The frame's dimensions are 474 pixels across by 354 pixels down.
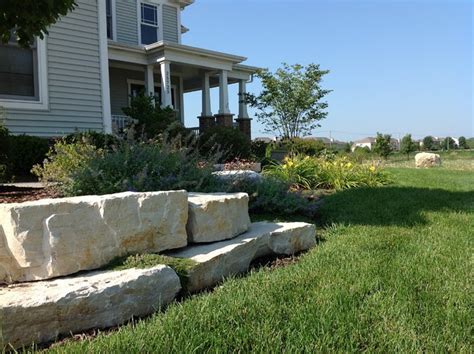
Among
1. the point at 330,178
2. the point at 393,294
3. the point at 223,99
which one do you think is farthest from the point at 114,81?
the point at 393,294

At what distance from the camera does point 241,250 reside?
3.22 m

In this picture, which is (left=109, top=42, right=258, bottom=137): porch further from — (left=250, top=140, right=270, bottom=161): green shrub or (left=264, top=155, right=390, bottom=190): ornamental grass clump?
(left=264, top=155, right=390, bottom=190): ornamental grass clump

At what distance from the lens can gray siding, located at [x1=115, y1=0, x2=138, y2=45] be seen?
48.3 ft

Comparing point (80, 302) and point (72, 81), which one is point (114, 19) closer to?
point (72, 81)

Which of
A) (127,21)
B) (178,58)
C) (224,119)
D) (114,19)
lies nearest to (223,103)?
(224,119)

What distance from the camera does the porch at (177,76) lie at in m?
13.7

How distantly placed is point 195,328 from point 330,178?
5.94 m

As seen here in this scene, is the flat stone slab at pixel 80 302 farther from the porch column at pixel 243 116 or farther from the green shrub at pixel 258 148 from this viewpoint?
the porch column at pixel 243 116

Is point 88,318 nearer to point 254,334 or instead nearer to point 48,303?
point 48,303

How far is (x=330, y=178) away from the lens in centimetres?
779

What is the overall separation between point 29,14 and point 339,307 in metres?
3.88

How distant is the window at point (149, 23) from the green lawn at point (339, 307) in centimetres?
1338

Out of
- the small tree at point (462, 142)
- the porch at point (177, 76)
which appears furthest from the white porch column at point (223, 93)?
the small tree at point (462, 142)

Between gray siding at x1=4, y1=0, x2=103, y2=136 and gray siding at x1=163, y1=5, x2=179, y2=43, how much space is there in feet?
20.1
